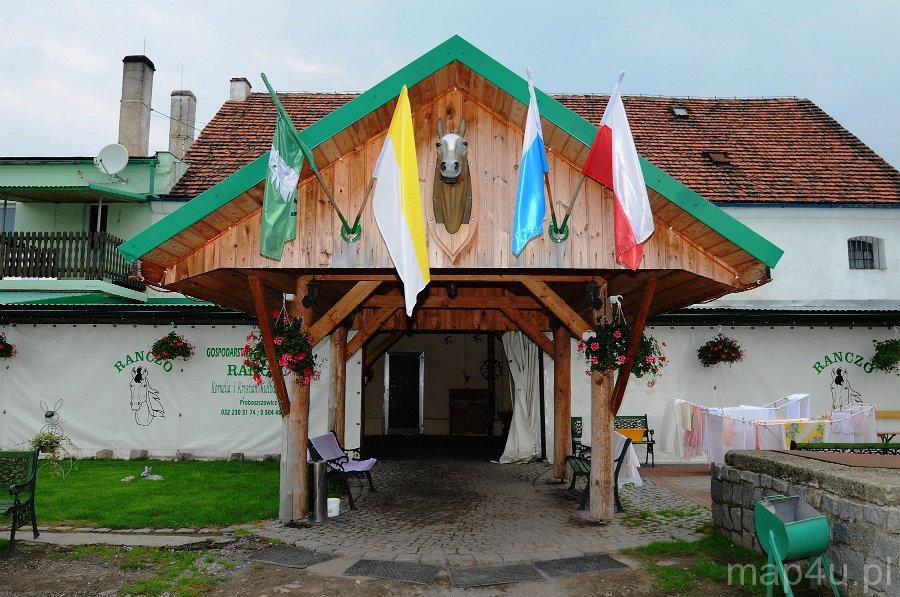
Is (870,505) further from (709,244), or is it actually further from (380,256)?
(380,256)

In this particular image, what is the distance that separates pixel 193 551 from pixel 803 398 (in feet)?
31.0

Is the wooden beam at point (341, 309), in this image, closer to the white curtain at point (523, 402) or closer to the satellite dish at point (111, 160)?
the white curtain at point (523, 402)

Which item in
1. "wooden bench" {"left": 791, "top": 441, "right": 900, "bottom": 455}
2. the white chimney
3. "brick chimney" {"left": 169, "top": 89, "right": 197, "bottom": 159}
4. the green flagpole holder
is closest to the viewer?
the green flagpole holder

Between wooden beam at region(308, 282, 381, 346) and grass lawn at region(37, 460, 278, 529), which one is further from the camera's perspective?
wooden beam at region(308, 282, 381, 346)

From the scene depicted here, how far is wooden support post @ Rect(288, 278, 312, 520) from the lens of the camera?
7.41 metres

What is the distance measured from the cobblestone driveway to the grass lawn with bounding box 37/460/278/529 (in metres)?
1.10

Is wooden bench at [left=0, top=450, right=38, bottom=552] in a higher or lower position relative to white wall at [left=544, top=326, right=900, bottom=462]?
lower

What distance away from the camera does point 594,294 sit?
736 centimetres

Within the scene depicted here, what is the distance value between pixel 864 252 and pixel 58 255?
18.3 m

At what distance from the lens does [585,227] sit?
265 inches

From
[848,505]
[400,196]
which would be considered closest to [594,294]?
[400,196]

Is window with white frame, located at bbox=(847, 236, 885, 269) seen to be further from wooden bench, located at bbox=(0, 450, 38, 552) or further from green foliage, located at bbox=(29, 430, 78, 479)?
green foliage, located at bbox=(29, 430, 78, 479)

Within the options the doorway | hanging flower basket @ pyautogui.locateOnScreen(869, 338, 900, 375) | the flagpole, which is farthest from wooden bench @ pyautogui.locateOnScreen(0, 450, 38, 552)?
hanging flower basket @ pyautogui.locateOnScreen(869, 338, 900, 375)

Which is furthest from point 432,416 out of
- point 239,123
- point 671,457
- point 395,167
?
point 395,167
